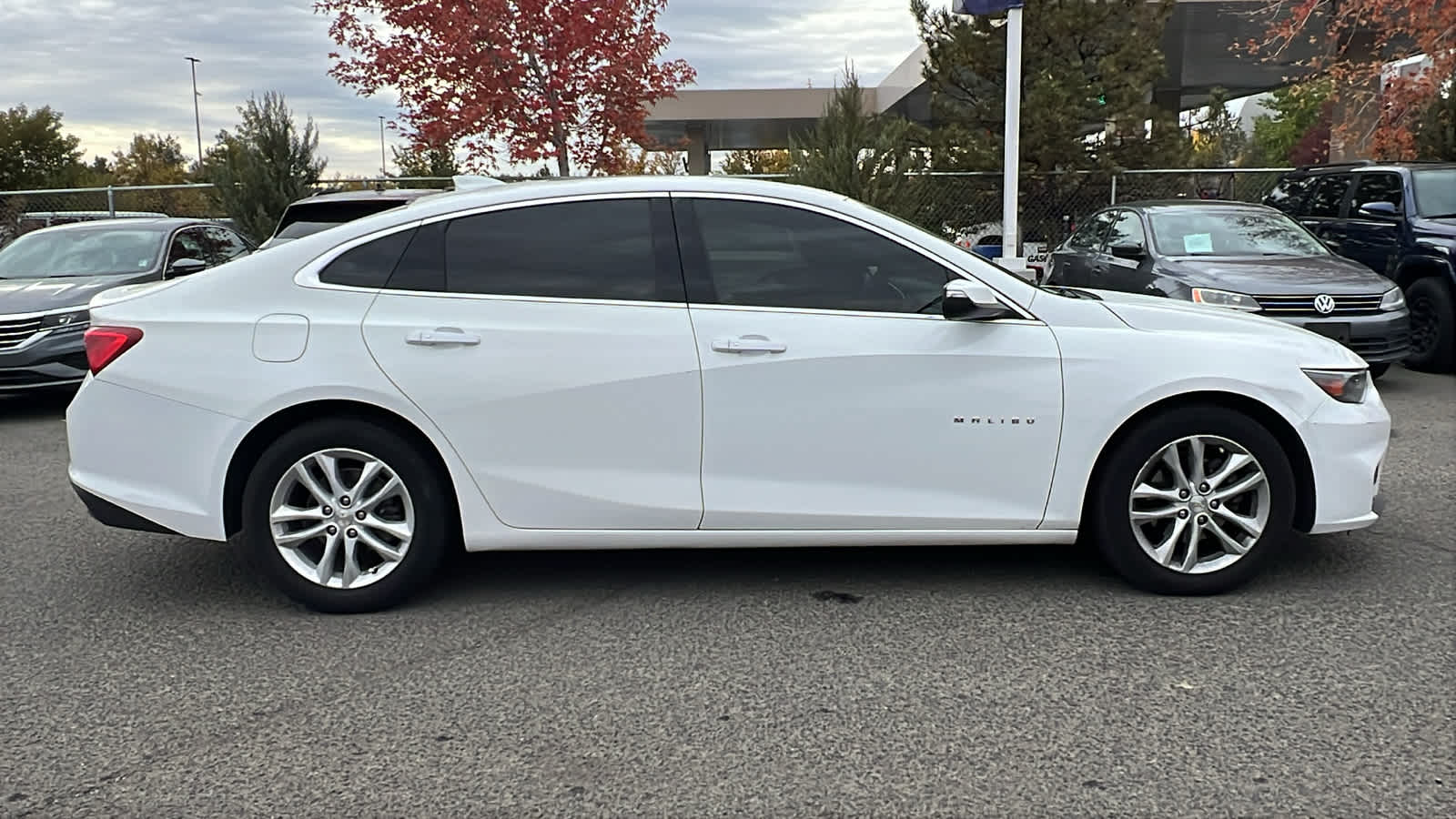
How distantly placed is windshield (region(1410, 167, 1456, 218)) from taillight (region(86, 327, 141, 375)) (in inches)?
420

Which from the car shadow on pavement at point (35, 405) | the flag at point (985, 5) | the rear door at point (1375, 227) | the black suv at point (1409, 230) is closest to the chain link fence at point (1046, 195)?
the black suv at point (1409, 230)

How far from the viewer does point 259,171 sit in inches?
643

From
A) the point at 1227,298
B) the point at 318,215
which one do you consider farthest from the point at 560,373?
the point at 1227,298

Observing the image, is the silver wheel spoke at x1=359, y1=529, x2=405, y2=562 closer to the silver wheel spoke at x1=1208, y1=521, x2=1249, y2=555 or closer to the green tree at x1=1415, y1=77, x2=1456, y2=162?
the silver wheel spoke at x1=1208, y1=521, x2=1249, y2=555

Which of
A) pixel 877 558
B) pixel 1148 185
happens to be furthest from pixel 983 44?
pixel 877 558

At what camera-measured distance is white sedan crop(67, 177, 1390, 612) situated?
13.9ft

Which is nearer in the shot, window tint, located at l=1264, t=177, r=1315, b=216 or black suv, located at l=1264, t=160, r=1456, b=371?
black suv, located at l=1264, t=160, r=1456, b=371

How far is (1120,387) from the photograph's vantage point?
14.0 feet

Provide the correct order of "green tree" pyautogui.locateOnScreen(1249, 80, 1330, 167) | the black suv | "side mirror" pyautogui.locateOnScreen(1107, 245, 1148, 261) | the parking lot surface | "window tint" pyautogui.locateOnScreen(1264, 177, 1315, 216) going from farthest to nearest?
1. "green tree" pyautogui.locateOnScreen(1249, 80, 1330, 167)
2. "window tint" pyautogui.locateOnScreen(1264, 177, 1315, 216)
3. the black suv
4. "side mirror" pyautogui.locateOnScreen(1107, 245, 1148, 261)
5. the parking lot surface

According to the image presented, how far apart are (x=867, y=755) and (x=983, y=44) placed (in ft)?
46.1

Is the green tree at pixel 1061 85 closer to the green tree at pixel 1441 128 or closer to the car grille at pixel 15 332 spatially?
the green tree at pixel 1441 128

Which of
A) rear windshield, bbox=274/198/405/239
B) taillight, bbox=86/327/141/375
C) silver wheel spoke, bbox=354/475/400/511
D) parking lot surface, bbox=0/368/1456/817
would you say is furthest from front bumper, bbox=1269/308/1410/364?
taillight, bbox=86/327/141/375

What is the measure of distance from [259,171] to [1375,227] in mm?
14016

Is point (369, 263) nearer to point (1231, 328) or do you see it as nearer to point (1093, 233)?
point (1231, 328)
